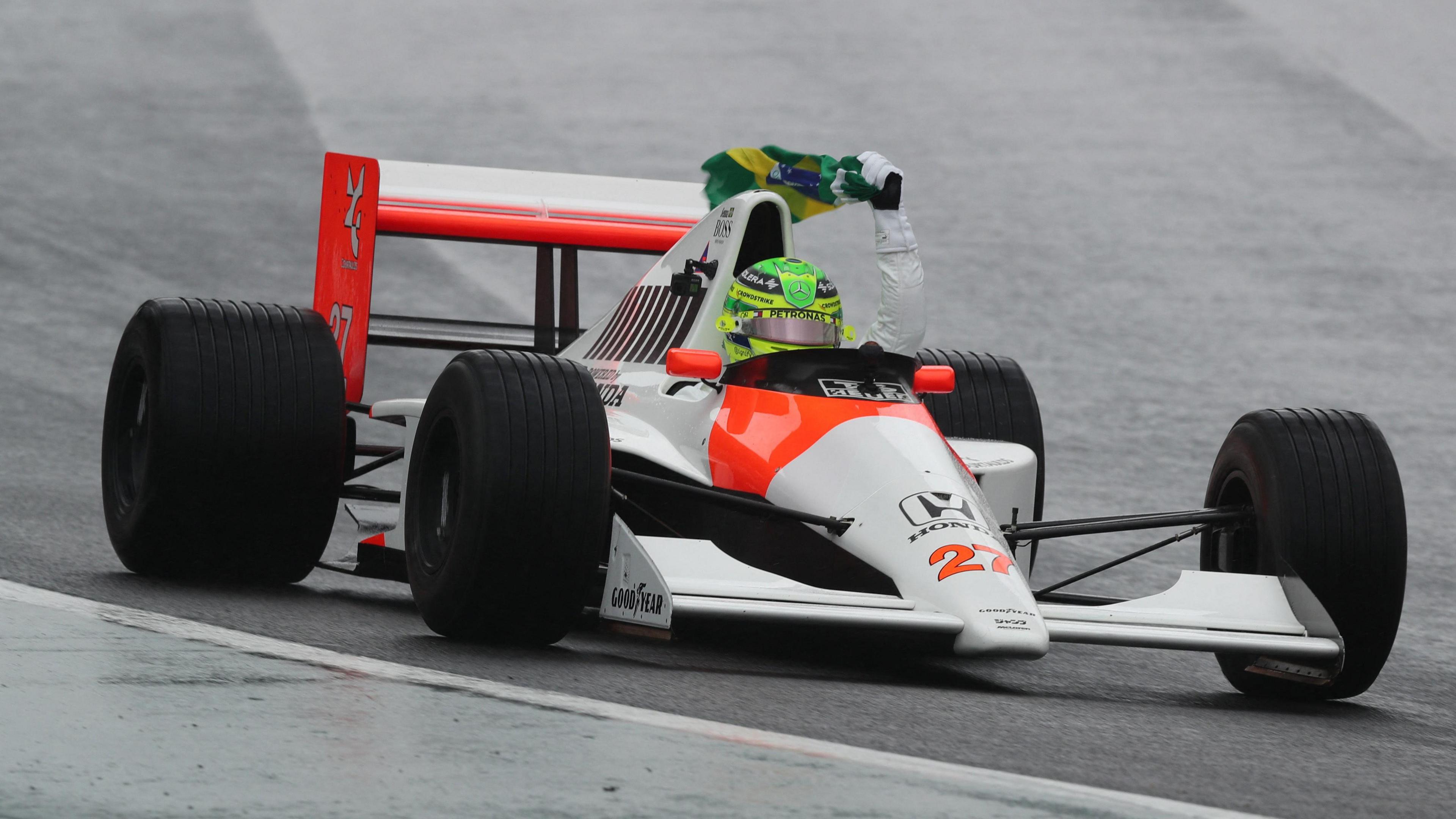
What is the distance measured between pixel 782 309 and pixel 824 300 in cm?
17

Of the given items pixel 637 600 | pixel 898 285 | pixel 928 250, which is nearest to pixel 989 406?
pixel 898 285

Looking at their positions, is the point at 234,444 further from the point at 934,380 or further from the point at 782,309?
the point at 934,380

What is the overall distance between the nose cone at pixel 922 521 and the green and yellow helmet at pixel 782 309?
705 mm

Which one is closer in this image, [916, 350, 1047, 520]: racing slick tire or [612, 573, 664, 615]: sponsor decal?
[612, 573, 664, 615]: sponsor decal

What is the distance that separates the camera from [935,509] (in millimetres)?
5656

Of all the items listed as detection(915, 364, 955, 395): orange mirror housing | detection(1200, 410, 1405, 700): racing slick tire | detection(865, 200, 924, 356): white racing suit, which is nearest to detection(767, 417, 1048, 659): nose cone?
detection(915, 364, 955, 395): orange mirror housing

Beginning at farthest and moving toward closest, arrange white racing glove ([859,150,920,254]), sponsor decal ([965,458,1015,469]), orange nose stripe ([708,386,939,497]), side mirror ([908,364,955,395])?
1. white racing glove ([859,150,920,254])
2. sponsor decal ([965,458,1015,469])
3. side mirror ([908,364,955,395])
4. orange nose stripe ([708,386,939,497])

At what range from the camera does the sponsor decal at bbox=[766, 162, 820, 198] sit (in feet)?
25.0

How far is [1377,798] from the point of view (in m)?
4.25

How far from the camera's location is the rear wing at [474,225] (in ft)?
26.5

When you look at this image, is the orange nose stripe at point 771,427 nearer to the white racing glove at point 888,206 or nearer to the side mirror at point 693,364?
the side mirror at point 693,364

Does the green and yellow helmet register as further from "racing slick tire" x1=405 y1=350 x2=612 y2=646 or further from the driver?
"racing slick tire" x1=405 y1=350 x2=612 y2=646

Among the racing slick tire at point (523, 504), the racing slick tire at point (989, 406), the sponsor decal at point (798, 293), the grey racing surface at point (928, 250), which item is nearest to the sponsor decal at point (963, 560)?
the grey racing surface at point (928, 250)

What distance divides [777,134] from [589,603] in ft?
58.7
